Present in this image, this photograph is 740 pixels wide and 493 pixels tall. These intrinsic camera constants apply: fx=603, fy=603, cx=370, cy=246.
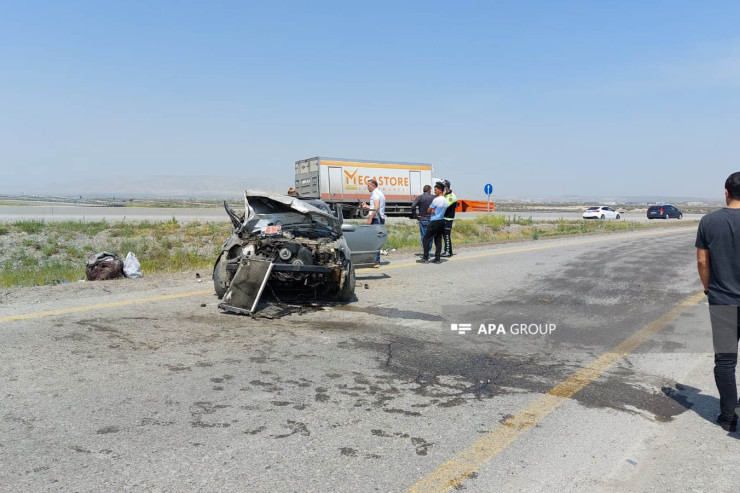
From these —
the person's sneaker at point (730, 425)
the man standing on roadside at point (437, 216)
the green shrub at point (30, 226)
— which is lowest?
the person's sneaker at point (730, 425)

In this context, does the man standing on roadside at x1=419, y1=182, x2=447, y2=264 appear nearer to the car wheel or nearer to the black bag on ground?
the car wheel

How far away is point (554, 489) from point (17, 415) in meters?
3.63

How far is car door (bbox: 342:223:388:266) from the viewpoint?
11.2 m

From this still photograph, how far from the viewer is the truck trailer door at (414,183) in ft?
133

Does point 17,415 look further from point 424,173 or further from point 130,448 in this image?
point 424,173

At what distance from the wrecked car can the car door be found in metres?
1.14

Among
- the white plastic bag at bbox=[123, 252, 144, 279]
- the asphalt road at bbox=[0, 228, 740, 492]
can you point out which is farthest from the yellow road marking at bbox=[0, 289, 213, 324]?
the white plastic bag at bbox=[123, 252, 144, 279]

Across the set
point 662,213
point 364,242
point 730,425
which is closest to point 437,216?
point 364,242

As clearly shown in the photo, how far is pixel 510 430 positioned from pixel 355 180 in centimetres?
3369

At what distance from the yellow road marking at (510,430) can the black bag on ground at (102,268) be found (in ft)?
29.7

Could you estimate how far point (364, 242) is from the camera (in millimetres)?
11406

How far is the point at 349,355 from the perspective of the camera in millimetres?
6148

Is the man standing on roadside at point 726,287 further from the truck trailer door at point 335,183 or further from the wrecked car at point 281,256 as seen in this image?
the truck trailer door at point 335,183

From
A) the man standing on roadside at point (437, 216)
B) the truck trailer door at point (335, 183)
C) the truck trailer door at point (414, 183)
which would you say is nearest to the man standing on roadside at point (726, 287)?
the man standing on roadside at point (437, 216)
